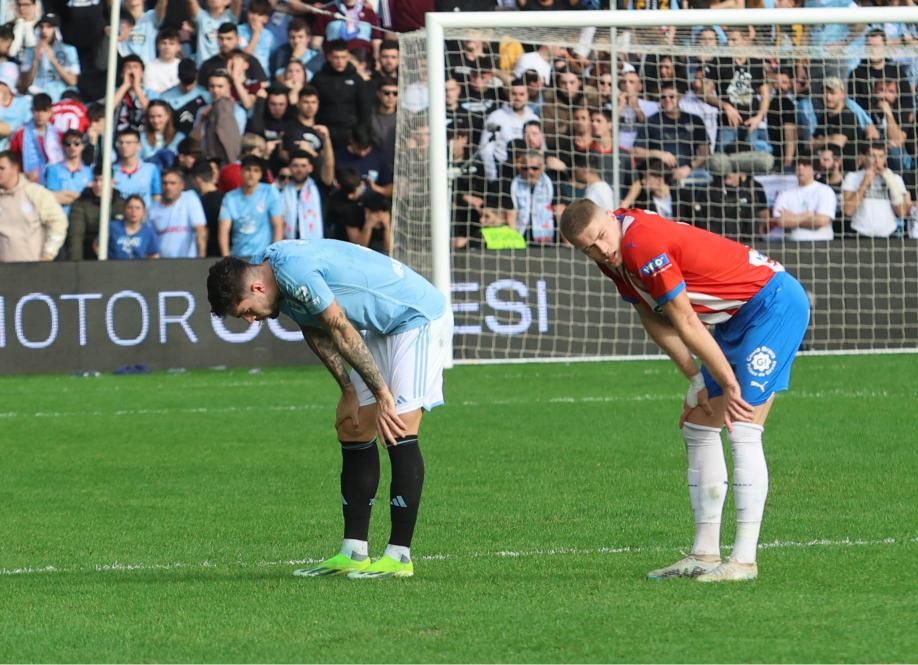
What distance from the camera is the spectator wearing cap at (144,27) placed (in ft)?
67.9

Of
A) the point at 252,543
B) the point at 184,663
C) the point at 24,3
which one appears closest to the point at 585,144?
the point at 24,3

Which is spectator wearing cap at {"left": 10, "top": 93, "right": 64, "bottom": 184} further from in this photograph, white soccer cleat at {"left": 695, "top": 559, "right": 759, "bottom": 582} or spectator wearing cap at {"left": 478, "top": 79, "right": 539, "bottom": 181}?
white soccer cleat at {"left": 695, "top": 559, "right": 759, "bottom": 582}

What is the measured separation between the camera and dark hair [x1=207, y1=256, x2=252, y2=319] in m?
6.55

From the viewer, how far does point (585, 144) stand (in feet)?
61.8

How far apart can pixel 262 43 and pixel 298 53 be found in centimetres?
55

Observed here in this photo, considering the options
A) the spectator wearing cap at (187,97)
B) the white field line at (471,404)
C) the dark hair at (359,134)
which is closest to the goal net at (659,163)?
the dark hair at (359,134)

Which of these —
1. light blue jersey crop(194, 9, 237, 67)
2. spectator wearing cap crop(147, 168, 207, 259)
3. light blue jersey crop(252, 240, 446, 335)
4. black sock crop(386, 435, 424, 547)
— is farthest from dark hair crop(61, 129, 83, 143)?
black sock crop(386, 435, 424, 547)

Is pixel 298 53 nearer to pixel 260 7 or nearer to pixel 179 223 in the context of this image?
pixel 260 7

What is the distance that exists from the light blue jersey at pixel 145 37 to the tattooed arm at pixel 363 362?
14.5 meters

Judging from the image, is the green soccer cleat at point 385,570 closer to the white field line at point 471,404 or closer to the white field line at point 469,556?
the white field line at point 469,556

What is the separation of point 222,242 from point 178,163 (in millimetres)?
1324

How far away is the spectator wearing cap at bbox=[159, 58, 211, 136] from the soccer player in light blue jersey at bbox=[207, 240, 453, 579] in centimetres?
1320

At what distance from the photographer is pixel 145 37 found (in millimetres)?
20750

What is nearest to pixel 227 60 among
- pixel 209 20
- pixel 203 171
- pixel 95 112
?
pixel 209 20
